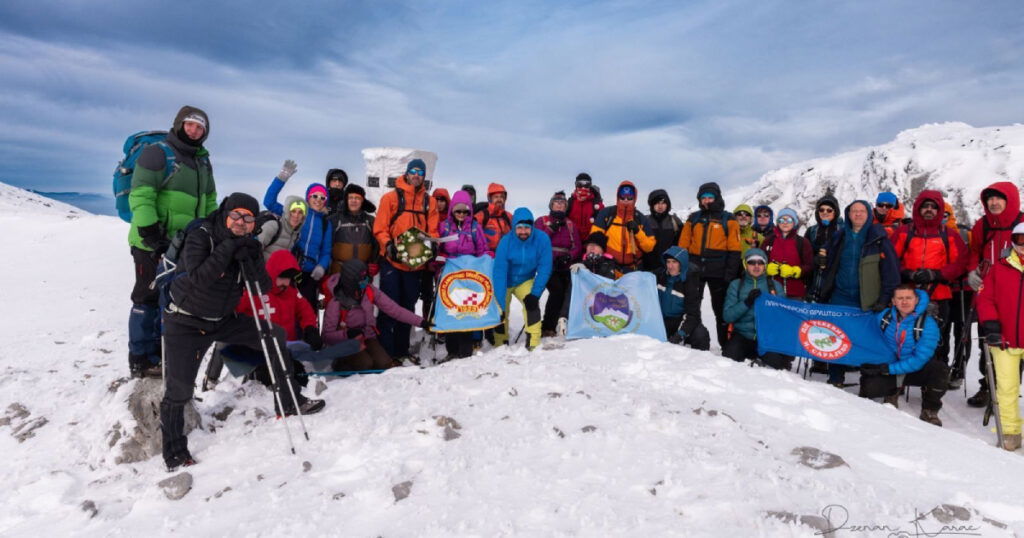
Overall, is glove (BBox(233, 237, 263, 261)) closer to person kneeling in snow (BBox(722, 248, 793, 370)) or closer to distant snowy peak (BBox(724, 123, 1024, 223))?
person kneeling in snow (BBox(722, 248, 793, 370))

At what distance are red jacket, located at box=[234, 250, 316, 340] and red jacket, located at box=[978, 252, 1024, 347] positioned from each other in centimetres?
809

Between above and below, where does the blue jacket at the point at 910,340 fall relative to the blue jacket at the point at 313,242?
below

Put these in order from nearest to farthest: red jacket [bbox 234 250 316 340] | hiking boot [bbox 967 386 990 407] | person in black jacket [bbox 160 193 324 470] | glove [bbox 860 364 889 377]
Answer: person in black jacket [bbox 160 193 324 470] → red jacket [bbox 234 250 316 340] → glove [bbox 860 364 889 377] → hiking boot [bbox 967 386 990 407]

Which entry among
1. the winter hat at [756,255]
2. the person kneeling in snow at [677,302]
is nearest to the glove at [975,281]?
the winter hat at [756,255]

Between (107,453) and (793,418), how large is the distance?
659 centimetres

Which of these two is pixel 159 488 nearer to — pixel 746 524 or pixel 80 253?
pixel 746 524

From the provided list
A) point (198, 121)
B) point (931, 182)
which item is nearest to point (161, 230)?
point (198, 121)

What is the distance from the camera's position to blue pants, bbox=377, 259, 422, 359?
757cm

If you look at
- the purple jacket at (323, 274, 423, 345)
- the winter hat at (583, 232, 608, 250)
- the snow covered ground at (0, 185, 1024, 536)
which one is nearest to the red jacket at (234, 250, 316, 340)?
the purple jacket at (323, 274, 423, 345)

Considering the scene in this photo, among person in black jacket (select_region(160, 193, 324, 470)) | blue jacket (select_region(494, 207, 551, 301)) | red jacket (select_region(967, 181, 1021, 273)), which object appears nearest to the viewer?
person in black jacket (select_region(160, 193, 324, 470))

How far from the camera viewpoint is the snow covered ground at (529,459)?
3236mm

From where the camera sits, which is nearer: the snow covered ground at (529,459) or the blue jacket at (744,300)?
the snow covered ground at (529,459)

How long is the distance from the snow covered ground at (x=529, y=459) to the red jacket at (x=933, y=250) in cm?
180

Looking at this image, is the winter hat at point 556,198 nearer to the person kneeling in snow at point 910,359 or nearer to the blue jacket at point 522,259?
the blue jacket at point 522,259
